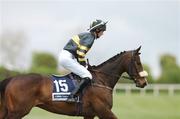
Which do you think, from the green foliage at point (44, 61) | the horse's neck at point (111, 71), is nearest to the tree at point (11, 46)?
the green foliage at point (44, 61)

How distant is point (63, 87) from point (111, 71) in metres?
1.27

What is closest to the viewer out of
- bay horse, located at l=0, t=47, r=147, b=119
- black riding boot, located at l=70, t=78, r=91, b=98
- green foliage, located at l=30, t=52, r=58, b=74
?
bay horse, located at l=0, t=47, r=147, b=119

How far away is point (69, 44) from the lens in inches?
564

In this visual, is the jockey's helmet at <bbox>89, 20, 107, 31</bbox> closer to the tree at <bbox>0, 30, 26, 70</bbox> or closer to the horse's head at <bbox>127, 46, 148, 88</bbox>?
the horse's head at <bbox>127, 46, 148, 88</bbox>

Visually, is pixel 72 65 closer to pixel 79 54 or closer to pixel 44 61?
pixel 79 54

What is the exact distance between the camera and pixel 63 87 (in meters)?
14.3

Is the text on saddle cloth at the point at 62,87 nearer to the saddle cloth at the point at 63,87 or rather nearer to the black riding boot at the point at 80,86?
the saddle cloth at the point at 63,87

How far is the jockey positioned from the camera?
46.3 feet

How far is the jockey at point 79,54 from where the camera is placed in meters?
14.1

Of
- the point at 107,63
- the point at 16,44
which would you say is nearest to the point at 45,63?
the point at 16,44

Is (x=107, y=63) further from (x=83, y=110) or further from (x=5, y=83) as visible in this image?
(x=5, y=83)

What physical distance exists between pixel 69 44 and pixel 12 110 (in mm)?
1921

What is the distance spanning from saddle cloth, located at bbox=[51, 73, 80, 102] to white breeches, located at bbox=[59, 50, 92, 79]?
0.83 feet

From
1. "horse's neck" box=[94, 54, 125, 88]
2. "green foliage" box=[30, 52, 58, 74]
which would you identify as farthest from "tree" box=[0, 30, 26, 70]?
"horse's neck" box=[94, 54, 125, 88]
